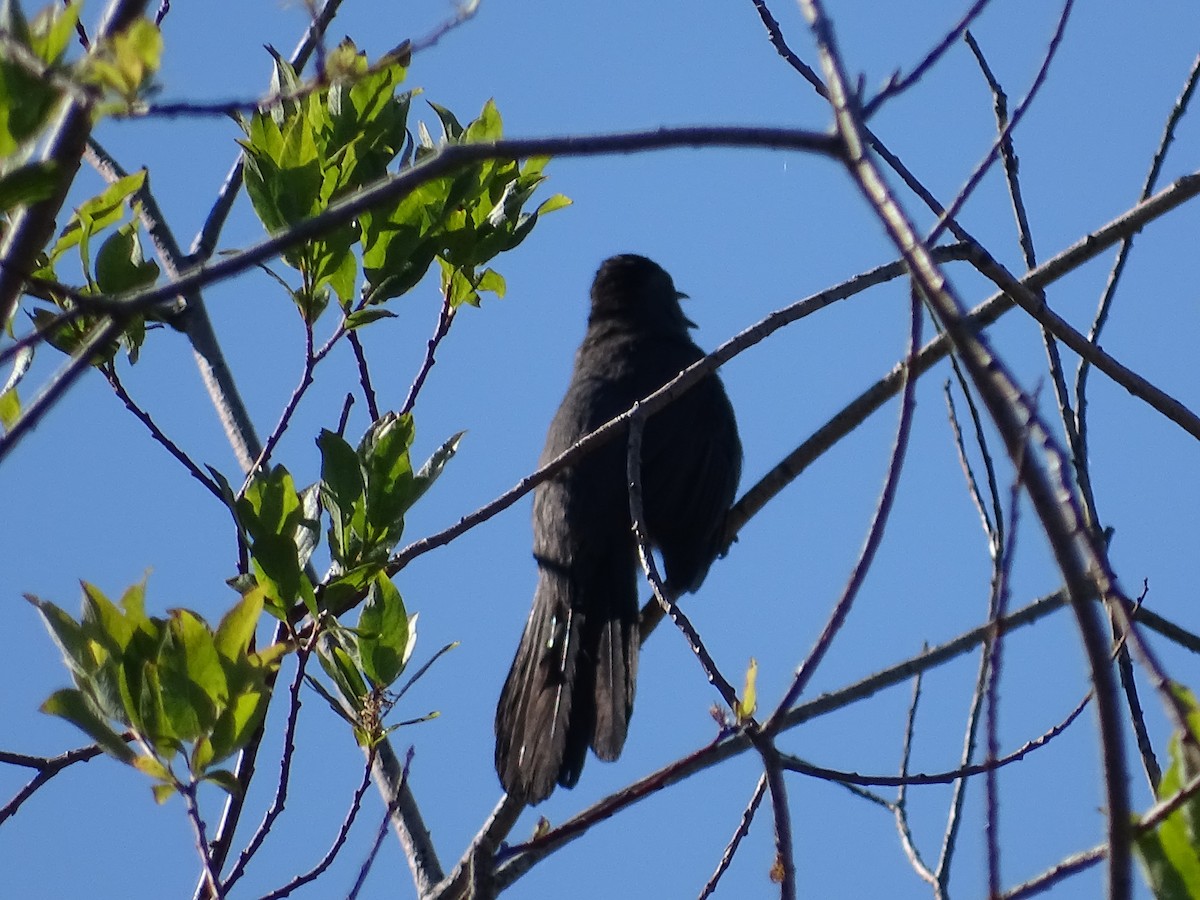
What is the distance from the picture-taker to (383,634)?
326 centimetres

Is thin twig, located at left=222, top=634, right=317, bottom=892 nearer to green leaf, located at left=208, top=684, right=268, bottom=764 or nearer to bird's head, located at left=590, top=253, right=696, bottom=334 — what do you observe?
green leaf, located at left=208, top=684, right=268, bottom=764

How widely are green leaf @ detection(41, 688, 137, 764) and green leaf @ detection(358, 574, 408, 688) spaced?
29.6 inches

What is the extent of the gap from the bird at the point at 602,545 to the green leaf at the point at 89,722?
177 cm

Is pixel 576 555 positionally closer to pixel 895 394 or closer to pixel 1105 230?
pixel 895 394

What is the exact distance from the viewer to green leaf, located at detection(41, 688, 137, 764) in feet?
8.33

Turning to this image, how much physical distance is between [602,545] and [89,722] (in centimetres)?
302

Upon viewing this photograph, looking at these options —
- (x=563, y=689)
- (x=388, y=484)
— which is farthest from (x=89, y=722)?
(x=563, y=689)

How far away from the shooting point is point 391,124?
12.3ft

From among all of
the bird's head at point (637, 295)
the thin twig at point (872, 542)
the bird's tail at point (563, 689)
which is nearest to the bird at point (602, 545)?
the bird's tail at point (563, 689)

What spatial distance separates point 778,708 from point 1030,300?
1.40m

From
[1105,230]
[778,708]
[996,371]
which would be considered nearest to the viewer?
[996,371]

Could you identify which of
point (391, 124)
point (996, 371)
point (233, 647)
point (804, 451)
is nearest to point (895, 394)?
point (804, 451)

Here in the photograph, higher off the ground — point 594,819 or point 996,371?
point 594,819

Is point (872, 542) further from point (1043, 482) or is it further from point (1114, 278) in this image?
point (1114, 278)
